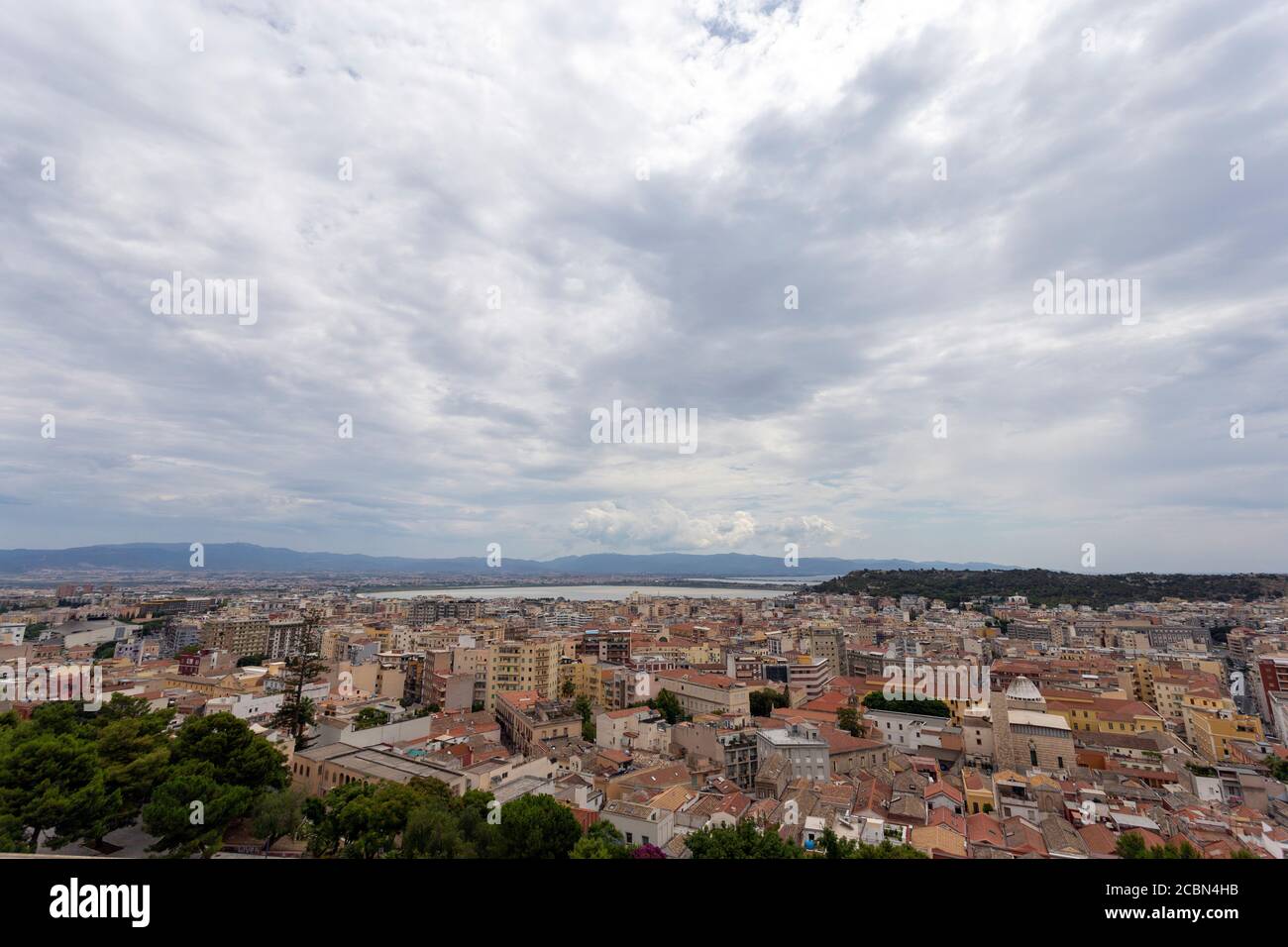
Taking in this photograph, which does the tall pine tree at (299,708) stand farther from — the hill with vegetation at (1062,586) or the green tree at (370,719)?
the hill with vegetation at (1062,586)

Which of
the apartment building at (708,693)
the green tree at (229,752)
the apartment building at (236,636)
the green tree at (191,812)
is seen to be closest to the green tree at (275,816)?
the green tree at (191,812)

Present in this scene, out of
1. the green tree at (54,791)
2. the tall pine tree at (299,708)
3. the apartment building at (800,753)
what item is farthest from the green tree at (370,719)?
the apartment building at (800,753)

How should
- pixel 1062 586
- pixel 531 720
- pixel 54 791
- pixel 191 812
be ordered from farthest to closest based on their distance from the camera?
pixel 1062 586, pixel 531 720, pixel 191 812, pixel 54 791

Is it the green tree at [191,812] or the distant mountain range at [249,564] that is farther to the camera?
the distant mountain range at [249,564]

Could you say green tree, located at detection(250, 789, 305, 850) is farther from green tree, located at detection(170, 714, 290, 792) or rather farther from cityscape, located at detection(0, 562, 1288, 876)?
green tree, located at detection(170, 714, 290, 792)

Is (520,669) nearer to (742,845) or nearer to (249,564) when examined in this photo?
(742,845)

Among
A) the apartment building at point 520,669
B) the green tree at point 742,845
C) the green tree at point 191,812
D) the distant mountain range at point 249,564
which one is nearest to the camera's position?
the green tree at point 742,845

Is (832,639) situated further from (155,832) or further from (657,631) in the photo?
(155,832)

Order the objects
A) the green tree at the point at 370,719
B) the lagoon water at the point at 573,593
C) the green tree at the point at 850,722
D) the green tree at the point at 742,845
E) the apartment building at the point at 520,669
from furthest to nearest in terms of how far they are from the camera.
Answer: the lagoon water at the point at 573,593 → the apartment building at the point at 520,669 → the green tree at the point at 850,722 → the green tree at the point at 370,719 → the green tree at the point at 742,845
